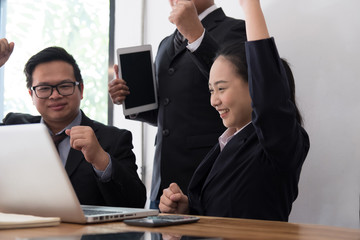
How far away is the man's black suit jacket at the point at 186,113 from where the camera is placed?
77.4 inches

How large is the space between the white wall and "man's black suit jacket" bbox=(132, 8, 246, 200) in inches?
13.0

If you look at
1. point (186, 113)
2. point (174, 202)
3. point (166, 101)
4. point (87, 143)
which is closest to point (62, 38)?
point (166, 101)

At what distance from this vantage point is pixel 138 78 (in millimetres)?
2094

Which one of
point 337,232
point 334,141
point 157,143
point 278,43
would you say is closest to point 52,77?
point 157,143

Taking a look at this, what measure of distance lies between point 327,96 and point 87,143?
41.4 inches

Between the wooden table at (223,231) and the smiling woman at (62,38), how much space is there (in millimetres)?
2615

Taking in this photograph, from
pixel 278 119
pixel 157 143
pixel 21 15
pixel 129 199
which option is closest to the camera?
pixel 278 119

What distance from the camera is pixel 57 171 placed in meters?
0.98

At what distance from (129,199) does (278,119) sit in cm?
69

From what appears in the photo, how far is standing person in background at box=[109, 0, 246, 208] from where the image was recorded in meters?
1.97

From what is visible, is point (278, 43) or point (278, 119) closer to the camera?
point (278, 119)

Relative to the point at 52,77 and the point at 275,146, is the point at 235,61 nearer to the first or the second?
the point at 275,146

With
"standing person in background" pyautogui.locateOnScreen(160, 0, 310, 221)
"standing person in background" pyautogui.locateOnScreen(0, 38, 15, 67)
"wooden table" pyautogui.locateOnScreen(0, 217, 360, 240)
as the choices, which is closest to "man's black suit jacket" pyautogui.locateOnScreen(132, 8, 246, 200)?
"standing person in background" pyautogui.locateOnScreen(160, 0, 310, 221)

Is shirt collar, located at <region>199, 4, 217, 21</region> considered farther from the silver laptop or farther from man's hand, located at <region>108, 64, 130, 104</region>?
the silver laptop
